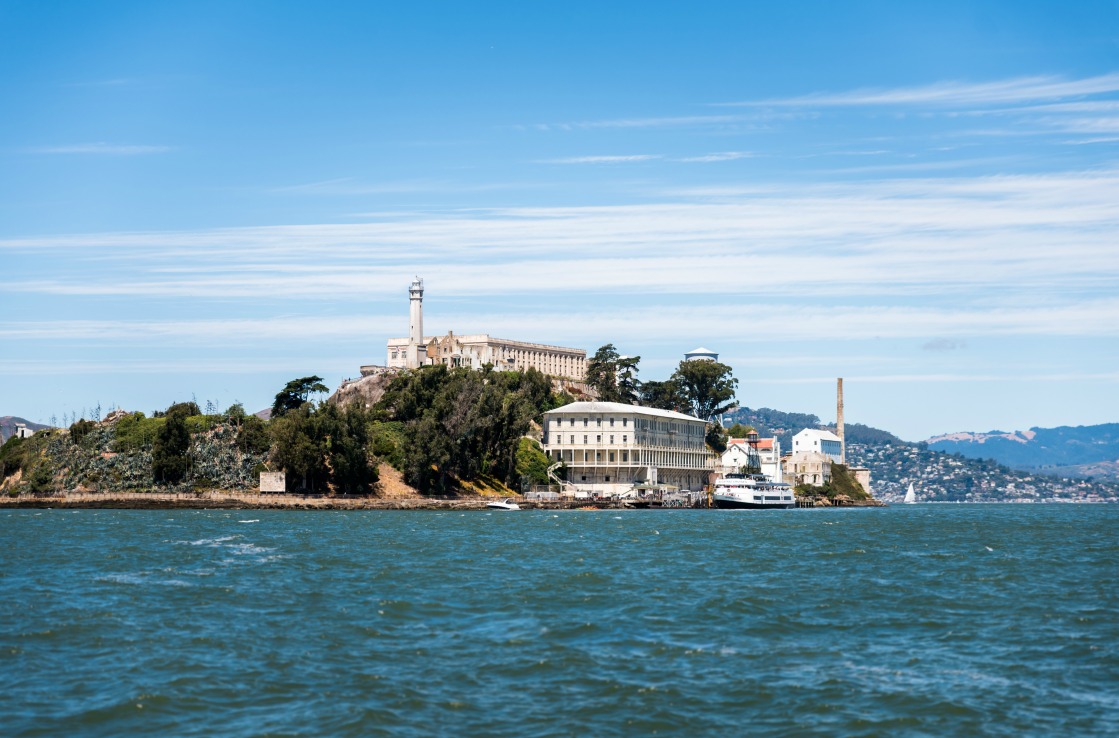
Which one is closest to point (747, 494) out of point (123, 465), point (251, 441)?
point (251, 441)

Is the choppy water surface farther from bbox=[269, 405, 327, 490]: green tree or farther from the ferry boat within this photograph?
the ferry boat

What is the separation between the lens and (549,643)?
27328 millimetres

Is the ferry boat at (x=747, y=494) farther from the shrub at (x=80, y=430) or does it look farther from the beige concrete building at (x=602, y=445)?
the shrub at (x=80, y=430)

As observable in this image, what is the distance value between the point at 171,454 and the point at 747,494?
60185 mm

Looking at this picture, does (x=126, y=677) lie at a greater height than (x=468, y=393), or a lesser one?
lesser

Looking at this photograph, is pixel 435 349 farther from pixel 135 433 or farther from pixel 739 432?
pixel 135 433

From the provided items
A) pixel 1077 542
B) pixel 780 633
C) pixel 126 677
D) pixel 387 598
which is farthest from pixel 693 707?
pixel 1077 542

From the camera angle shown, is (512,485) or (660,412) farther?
(660,412)

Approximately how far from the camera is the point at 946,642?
2809 centimetres

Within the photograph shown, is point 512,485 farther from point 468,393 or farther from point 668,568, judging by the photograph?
point 668,568

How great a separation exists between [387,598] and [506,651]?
8608mm

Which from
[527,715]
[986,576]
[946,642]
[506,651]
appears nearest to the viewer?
[527,715]

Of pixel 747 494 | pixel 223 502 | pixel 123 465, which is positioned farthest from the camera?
pixel 747 494

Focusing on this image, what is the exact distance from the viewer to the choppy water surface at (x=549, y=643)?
21.0 m
